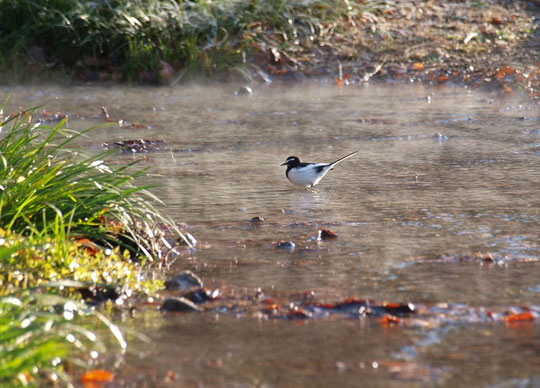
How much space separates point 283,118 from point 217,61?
11.5 feet

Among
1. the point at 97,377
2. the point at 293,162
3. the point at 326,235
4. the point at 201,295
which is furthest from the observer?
the point at 293,162

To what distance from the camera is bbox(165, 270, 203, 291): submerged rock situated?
459 centimetres

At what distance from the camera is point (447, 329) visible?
3.88m

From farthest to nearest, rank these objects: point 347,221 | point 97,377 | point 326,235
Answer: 1. point 347,221
2. point 326,235
3. point 97,377

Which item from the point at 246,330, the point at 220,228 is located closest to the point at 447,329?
the point at 246,330

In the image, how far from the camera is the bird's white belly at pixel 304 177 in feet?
23.6

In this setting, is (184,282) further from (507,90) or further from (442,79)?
(442,79)

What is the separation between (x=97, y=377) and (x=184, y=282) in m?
1.29

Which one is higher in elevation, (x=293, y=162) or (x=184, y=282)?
(x=184, y=282)

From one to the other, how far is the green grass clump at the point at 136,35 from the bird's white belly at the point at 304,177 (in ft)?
23.1

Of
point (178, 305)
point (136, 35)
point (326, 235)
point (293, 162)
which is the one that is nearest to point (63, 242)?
point (178, 305)

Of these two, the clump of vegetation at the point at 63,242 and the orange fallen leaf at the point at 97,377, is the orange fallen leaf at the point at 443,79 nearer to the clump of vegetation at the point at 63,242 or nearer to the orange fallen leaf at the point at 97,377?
the clump of vegetation at the point at 63,242

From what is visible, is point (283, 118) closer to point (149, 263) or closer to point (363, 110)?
point (363, 110)

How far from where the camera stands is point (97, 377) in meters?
3.34
